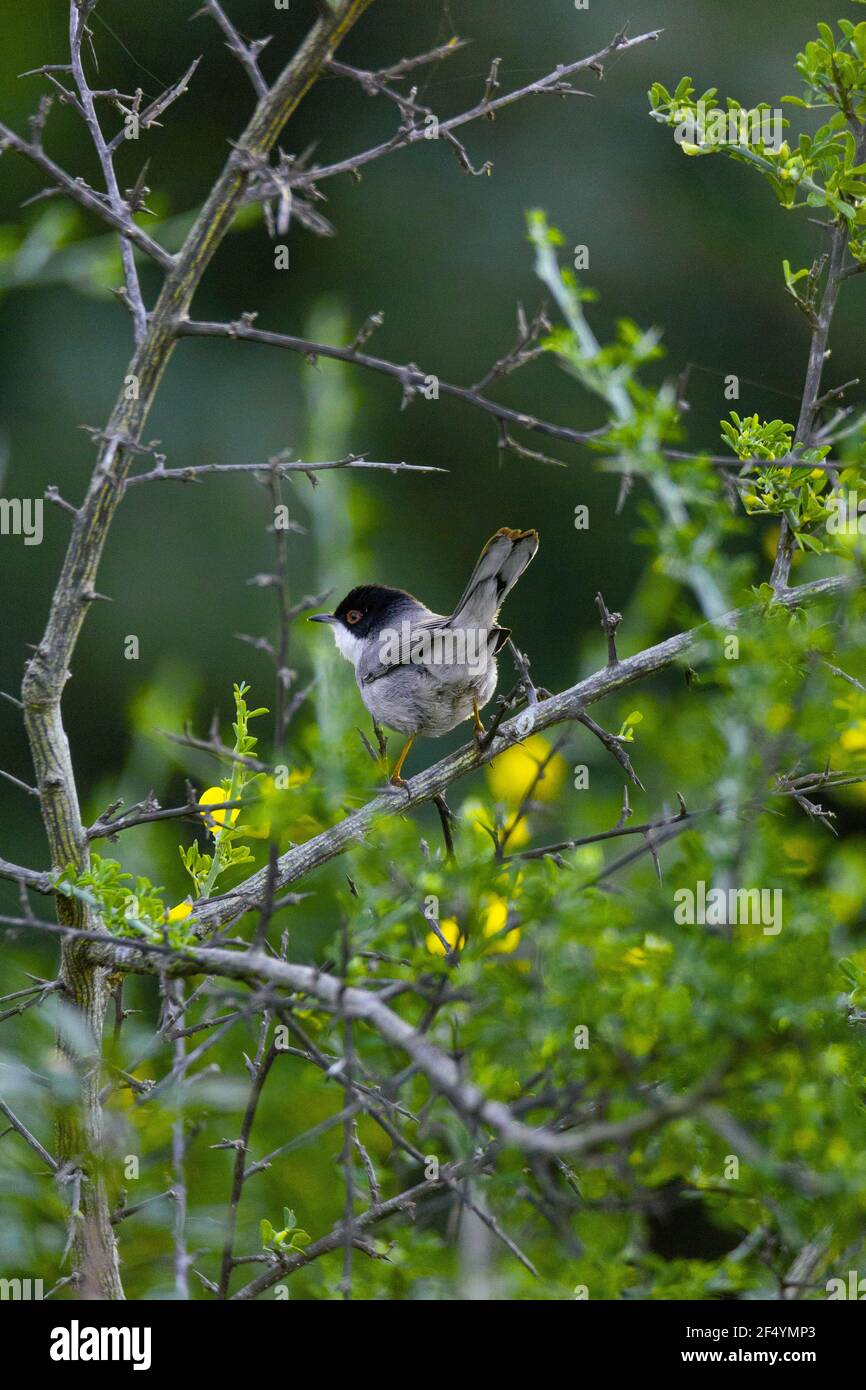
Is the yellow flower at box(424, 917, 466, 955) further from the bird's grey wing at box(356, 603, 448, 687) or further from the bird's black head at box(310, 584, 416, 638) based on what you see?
the bird's black head at box(310, 584, 416, 638)

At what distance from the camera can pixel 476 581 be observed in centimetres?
276

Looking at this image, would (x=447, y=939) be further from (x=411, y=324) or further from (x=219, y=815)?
(x=411, y=324)

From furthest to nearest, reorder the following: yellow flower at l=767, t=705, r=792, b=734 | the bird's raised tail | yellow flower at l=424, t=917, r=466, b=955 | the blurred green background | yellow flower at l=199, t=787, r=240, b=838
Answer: the blurred green background < the bird's raised tail < yellow flower at l=199, t=787, r=240, b=838 < yellow flower at l=424, t=917, r=466, b=955 < yellow flower at l=767, t=705, r=792, b=734

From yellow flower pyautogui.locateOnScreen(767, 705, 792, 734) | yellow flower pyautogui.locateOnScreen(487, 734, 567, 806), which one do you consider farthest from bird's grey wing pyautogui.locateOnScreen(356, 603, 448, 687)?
yellow flower pyautogui.locateOnScreen(767, 705, 792, 734)

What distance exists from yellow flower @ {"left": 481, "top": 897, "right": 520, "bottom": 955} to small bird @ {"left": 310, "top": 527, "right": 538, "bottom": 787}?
1209 millimetres

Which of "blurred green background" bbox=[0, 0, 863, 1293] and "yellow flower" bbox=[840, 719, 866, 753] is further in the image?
"blurred green background" bbox=[0, 0, 863, 1293]

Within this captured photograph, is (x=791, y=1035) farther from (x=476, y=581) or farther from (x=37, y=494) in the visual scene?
(x=37, y=494)

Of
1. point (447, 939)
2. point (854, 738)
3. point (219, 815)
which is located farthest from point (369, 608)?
point (854, 738)

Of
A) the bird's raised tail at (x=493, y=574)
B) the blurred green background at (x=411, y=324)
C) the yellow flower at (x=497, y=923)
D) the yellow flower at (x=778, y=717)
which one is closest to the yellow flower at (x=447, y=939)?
the yellow flower at (x=497, y=923)

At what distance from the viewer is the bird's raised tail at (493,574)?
8.61 feet

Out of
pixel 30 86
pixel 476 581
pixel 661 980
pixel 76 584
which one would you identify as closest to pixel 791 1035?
pixel 661 980

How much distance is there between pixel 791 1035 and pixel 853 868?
0.19 m

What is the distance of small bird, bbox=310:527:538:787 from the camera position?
276 centimetres

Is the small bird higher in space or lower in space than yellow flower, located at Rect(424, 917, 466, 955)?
higher
